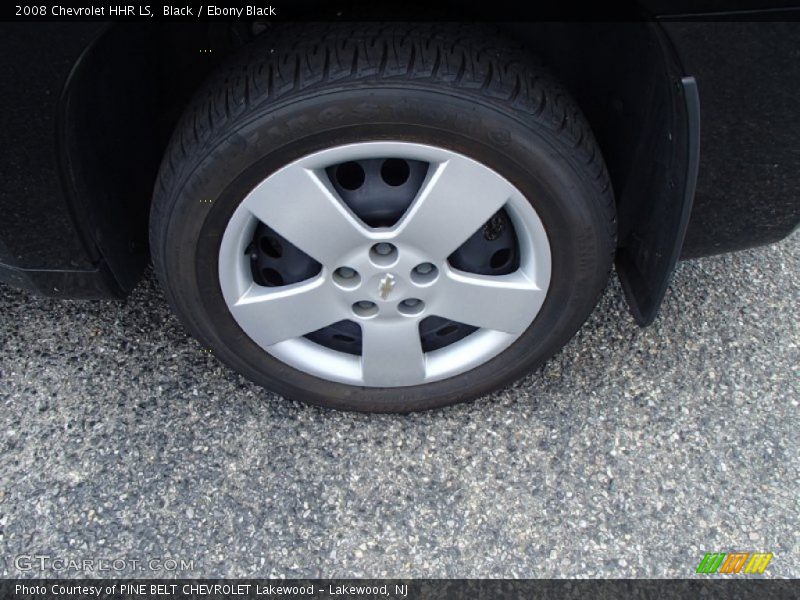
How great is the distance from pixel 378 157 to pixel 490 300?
1.40 ft

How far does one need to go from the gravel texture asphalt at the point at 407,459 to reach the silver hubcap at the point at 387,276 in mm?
210

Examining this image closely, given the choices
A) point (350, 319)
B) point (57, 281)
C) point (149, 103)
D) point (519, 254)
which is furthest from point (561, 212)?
point (57, 281)

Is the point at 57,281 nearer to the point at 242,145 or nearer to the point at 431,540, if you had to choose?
the point at 242,145

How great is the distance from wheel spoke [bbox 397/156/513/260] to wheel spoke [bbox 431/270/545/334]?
12 centimetres

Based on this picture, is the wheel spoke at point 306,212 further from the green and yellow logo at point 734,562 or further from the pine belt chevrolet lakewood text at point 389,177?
the green and yellow logo at point 734,562

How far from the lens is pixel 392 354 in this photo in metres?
1.77

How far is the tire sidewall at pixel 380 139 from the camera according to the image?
4.62 ft

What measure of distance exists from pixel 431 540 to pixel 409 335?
46 cm

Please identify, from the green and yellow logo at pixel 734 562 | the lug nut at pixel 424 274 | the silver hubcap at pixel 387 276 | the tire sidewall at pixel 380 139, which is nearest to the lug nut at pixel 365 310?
the silver hubcap at pixel 387 276

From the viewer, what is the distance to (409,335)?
1747 millimetres

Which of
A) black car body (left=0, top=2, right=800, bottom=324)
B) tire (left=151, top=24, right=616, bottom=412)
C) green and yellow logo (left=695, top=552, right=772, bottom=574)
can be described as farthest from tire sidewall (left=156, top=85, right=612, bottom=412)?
green and yellow logo (left=695, top=552, right=772, bottom=574)

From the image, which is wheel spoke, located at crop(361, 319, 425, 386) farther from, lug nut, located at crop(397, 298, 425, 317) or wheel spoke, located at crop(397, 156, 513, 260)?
wheel spoke, located at crop(397, 156, 513, 260)

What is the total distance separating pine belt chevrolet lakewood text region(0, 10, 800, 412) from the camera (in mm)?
1406

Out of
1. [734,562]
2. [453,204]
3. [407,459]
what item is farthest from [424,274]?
[734,562]
